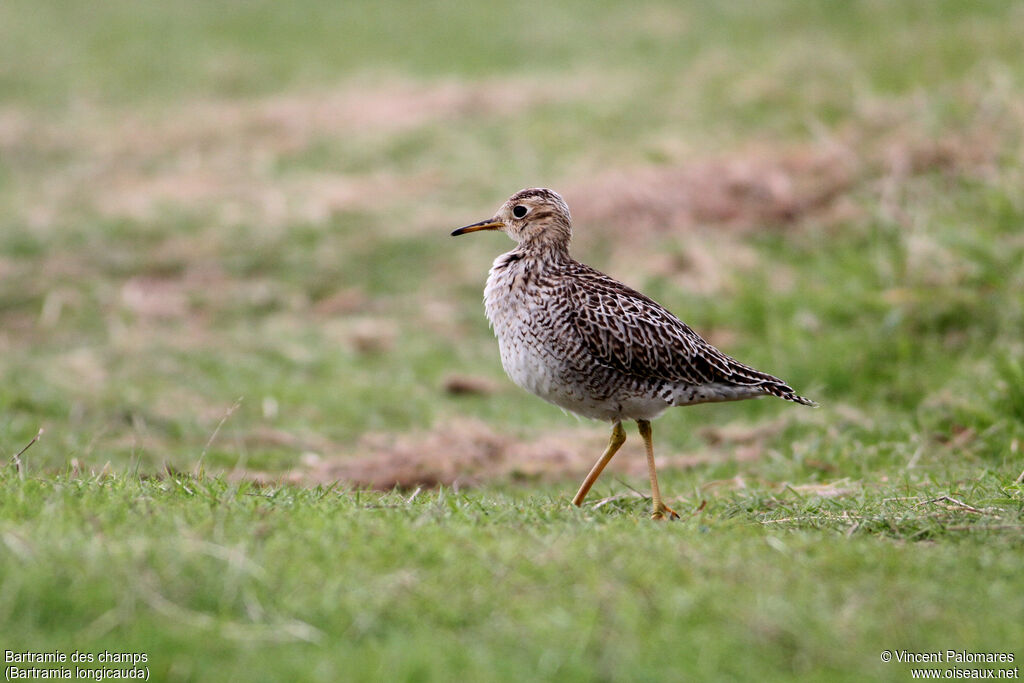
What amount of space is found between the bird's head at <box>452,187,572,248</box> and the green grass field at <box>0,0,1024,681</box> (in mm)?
1616

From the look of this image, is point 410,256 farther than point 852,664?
Yes

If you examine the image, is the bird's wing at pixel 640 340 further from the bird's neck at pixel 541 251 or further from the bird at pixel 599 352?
the bird's neck at pixel 541 251

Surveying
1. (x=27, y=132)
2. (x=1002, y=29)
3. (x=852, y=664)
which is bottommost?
(x=852, y=664)

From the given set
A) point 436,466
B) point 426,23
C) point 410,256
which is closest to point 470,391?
point 436,466

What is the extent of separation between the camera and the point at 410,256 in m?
16.0

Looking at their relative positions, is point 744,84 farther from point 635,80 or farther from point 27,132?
point 27,132

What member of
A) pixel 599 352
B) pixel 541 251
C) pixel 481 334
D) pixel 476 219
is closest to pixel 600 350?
pixel 599 352

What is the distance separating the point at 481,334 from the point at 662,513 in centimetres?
760

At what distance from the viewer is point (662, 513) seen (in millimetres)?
Result: 6551

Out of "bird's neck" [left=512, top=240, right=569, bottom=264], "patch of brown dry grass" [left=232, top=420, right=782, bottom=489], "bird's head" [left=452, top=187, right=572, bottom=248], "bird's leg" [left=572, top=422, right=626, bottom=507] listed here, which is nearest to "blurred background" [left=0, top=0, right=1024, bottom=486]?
"patch of brown dry grass" [left=232, top=420, right=782, bottom=489]

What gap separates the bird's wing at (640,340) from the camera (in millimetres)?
6953

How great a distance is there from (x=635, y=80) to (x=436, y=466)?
1354 centimetres

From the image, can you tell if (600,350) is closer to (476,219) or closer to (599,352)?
(599,352)

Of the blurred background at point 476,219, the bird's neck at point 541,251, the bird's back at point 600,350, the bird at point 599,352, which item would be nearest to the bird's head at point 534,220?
the bird's neck at point 541,251
